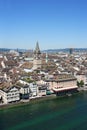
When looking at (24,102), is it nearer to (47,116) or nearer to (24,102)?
(24,102)

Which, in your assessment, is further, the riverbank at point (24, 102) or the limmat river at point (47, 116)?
the riverbank at point (24, 102)

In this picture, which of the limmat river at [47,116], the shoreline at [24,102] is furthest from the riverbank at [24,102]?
the limmat river at [47,116]

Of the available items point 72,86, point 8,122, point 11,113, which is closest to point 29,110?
point 11,113

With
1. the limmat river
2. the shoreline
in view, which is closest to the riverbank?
the shoreline

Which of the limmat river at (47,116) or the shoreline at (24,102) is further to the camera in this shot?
the shoreline at (24,102)


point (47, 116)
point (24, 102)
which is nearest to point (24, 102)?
point (24, 102)

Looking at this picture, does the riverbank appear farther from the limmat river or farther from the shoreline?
the limmat river

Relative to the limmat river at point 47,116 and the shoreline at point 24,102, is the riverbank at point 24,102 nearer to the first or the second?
the shoreline at point 24,102

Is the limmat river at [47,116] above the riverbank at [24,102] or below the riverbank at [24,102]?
below

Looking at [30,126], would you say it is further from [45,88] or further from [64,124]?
[45,88]
